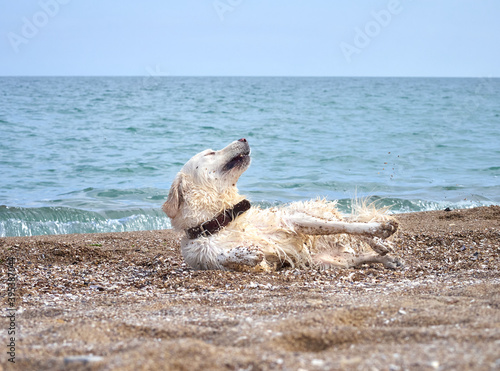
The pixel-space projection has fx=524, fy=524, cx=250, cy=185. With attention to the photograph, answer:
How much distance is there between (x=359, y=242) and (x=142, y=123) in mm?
20819

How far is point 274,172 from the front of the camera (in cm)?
1566

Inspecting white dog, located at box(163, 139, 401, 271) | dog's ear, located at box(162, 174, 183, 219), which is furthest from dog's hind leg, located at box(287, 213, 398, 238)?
dog's ear, located at box(162, 174, 183, 219)

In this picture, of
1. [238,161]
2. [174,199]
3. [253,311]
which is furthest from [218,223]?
[253,311]

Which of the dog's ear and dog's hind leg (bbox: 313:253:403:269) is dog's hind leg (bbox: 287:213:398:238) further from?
the dog's ear

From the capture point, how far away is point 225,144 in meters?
20.9

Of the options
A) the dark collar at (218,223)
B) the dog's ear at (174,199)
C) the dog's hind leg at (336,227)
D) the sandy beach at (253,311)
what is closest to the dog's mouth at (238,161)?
the dark collar at (218,223)

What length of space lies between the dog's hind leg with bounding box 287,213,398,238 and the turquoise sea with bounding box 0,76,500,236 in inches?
64.7

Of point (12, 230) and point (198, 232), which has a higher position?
point (198, 232)

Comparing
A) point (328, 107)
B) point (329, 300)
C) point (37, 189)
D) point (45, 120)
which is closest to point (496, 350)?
point (329, 300)

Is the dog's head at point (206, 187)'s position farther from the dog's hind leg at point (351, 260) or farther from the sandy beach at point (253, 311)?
the dog's hind leg at point (351, 260)

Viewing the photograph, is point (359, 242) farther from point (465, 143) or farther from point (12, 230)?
point (465, 143)

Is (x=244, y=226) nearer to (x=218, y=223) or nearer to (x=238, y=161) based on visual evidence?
(x=218, y=223)

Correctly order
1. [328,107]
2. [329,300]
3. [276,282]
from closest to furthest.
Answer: [329,300]
[276,282]
[328,107]

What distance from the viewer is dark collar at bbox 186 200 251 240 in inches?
214
